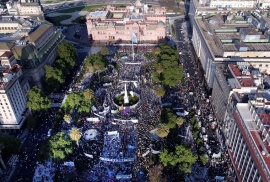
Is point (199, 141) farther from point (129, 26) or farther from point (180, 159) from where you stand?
point (129, 26)

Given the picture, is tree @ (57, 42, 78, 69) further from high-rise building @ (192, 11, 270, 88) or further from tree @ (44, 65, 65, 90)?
high-rise building @ (192, 11, 270, 88)

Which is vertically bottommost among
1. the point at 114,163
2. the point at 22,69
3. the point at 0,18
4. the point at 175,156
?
the point at 114,163

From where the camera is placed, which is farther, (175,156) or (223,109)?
(223,109)

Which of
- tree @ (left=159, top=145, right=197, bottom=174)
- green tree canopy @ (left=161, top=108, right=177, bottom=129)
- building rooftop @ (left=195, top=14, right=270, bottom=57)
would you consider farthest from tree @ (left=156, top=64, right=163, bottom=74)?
tree @ (left=159, top=145, right=197, bottom=174)

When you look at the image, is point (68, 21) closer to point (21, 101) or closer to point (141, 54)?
point (141, 54)

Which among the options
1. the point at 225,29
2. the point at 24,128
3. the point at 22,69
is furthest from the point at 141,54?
the point at 24,128

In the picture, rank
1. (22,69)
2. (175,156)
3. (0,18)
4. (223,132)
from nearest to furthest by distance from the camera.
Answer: (175,156) < (223,132) < (22,69) < (0,18)
